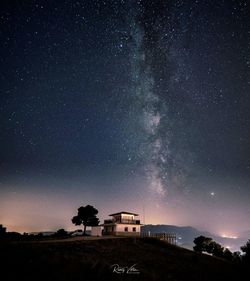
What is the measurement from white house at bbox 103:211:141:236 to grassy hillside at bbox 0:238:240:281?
2213 centimetres

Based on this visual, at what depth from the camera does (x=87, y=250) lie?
1046 inches

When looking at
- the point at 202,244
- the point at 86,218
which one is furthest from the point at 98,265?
the point at 202,244

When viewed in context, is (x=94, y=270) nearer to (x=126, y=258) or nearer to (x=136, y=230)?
(x=126, y=258)

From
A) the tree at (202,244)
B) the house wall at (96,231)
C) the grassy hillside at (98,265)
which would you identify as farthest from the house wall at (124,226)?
the grassy hillside at (98,265)

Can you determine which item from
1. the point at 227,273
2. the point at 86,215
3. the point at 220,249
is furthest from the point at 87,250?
the point at 220,249

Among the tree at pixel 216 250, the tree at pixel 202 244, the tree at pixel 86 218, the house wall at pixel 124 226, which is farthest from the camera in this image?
the tree at pixel 202 244

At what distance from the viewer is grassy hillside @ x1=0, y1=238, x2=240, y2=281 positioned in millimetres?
16656

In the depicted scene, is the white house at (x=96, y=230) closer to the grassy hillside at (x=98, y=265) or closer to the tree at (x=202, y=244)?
the grassy hillside at (x=98, y=265)

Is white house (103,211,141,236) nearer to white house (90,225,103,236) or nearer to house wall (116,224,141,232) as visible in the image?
house wall (116,224,141,232)

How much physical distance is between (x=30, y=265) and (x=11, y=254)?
11.9 ft

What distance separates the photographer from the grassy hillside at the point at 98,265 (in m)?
16.7

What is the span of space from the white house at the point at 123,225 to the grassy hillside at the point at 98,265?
22.1 metres

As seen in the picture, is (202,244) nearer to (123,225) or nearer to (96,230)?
(123,225)

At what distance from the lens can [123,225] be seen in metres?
54.5
